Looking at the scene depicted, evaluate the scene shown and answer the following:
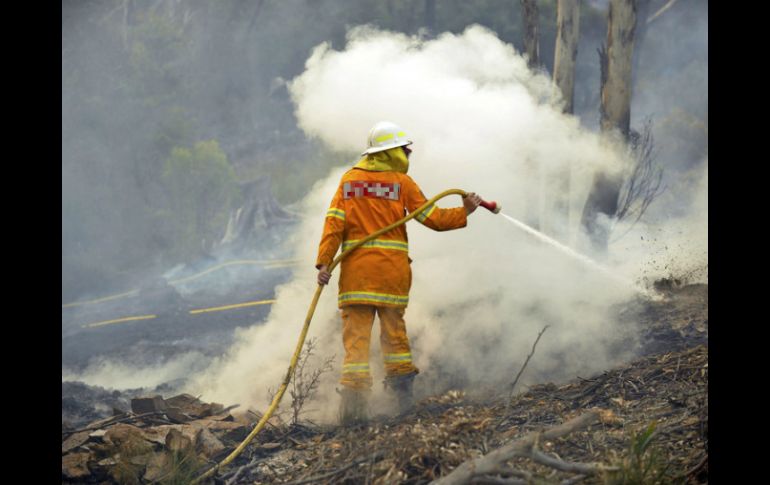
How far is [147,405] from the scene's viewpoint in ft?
21.7

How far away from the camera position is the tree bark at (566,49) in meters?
9.84

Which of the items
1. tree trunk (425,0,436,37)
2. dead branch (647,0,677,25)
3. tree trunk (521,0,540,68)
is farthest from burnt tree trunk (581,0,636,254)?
dead branch (647,0,677,25)

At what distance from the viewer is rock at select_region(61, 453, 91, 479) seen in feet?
18.5

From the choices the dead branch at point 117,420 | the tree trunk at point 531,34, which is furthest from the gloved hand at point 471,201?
the tree trunk at point 531,34

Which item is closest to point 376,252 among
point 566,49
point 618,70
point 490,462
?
point 490,462

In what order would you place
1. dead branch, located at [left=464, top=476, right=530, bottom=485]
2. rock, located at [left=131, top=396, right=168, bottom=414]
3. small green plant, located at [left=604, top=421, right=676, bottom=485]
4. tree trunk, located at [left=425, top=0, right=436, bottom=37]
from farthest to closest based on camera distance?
tree trunk, located at [left=425, top=0, right=436, bottom=37] < rock, located at [left=131, top=396, right=168, bottom=414] < dead branch, located at [left=464, top=476, right=530, bottom=485] < small green plant, located at [left=604, top=421, right=676, bottom=485]

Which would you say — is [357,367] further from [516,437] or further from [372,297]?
[516,437]

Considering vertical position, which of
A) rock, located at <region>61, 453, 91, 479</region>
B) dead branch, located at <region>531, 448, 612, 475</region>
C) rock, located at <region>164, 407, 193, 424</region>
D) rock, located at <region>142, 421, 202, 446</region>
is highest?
rock, located at <region>164, 407, 193, 424</region>

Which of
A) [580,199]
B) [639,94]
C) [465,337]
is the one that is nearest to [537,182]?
[580,199]

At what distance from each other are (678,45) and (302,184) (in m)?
6.78

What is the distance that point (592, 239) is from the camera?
9531 millimetres

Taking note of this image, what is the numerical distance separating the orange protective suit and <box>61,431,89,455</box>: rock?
6.30 ft

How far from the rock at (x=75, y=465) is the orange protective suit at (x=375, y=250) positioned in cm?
185

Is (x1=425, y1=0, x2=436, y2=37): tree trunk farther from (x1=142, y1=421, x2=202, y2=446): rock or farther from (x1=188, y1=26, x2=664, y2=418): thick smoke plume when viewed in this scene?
(x1=142, y1=421, x2=202, y2=446): rock
